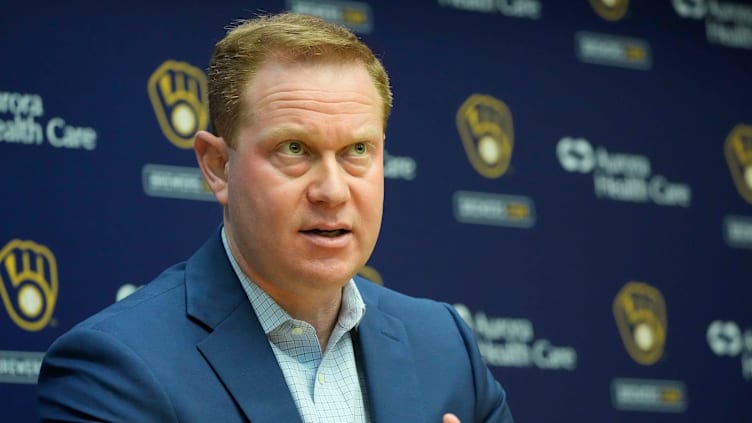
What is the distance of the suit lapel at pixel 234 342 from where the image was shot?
2576 millimetres

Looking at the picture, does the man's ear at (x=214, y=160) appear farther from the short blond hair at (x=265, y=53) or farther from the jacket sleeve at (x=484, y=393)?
the jacket sleeve at (x=484, y=393)

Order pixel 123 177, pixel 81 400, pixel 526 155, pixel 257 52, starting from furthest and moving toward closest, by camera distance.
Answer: pixel 526 155 < pixel 123 177 < pixel 257 52 < pixel 81 400

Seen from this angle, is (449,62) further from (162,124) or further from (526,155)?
(162,124)

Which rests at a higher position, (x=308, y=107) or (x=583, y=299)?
(x=308, y=107)

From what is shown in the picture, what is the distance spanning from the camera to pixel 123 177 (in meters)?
4.56

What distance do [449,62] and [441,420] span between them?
111 inches

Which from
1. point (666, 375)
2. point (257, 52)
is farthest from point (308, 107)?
point (666, 375)

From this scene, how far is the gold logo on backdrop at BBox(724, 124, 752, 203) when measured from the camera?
19.4ft

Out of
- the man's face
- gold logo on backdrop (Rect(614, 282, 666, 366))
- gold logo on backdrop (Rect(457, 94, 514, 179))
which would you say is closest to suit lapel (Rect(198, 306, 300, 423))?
the man's face

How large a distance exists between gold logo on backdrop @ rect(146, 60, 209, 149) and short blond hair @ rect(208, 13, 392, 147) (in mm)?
1909

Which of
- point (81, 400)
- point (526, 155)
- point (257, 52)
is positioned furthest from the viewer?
point (526, 155)

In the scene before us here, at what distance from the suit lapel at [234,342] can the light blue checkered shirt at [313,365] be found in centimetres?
3

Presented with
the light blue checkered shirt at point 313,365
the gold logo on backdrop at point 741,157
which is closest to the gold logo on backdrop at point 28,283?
the light blue checkered shirt at point 313,365

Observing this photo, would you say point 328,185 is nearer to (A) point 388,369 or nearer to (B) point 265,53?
(B) point 265,53
